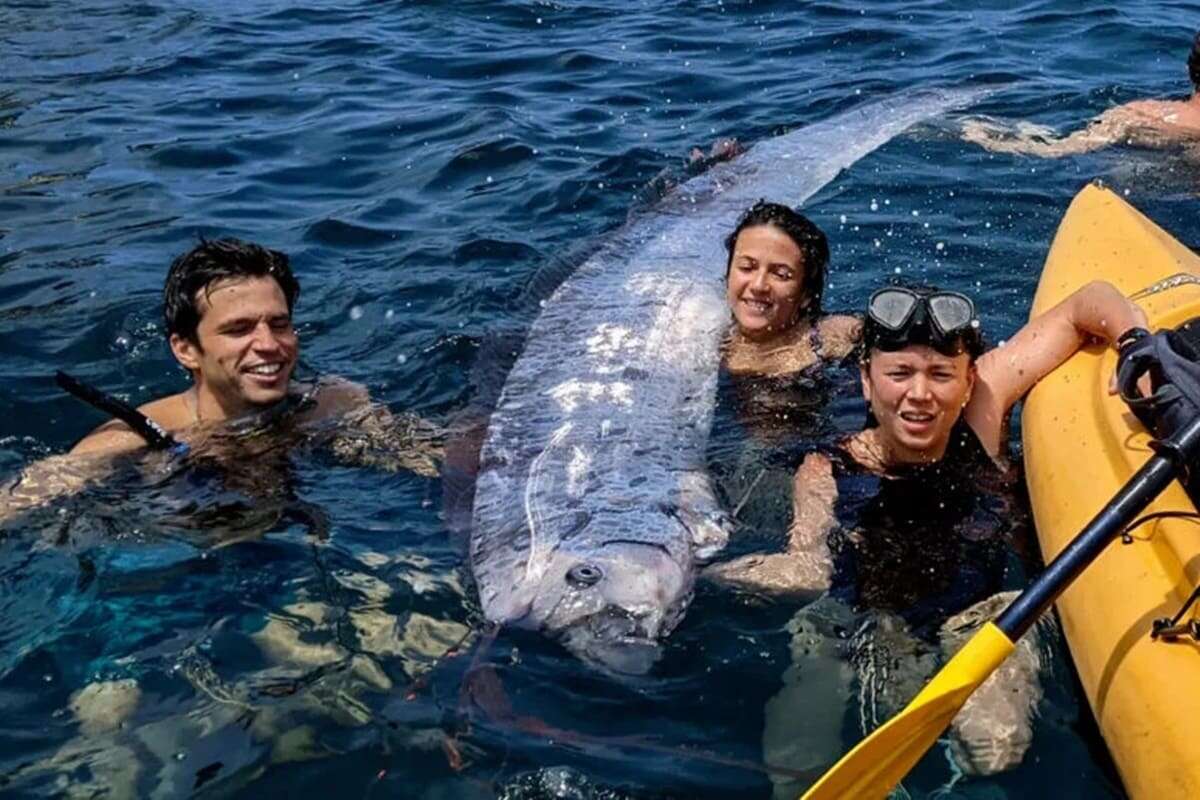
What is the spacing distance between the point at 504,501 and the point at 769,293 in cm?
170

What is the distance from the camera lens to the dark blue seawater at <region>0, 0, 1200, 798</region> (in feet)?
12.3

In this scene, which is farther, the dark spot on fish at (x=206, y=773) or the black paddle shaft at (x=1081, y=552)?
the dark spot on fish at (x=206, y=773)

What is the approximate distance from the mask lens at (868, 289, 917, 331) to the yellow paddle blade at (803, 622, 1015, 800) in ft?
5.15

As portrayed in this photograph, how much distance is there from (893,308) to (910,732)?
1.79 metres

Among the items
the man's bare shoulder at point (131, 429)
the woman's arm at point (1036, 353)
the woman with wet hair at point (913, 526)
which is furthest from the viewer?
the man's bare shoulder at point (131, 429)

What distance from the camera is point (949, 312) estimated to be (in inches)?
176

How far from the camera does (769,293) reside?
5.84 meters

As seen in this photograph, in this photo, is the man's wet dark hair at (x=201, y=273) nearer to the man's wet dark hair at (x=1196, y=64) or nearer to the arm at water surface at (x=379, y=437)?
the arm at water surface at (x=379, y=437)

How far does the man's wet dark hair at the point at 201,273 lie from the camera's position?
511 cm

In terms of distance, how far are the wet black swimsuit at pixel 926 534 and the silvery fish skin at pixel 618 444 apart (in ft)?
1.45

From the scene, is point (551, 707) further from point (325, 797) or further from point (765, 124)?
point (765, 124)

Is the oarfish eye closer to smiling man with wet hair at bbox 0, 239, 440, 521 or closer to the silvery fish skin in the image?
the silvery fish skin

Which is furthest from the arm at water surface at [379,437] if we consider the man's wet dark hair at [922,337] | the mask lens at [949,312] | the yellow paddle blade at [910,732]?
the yellow paddle blade at [910,732]

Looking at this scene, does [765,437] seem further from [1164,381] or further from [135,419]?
[135,419]
